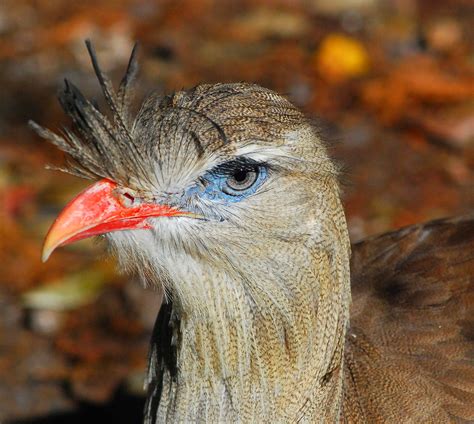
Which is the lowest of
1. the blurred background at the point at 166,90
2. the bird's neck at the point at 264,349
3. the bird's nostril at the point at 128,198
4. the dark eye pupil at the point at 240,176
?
the bird's neck at the point at 264,349

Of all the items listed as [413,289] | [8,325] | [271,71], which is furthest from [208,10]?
[413,289]

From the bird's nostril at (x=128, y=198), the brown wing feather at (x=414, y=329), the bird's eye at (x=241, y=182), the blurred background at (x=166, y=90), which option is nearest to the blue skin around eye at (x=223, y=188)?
the bird's eye at (x=241, y=182)

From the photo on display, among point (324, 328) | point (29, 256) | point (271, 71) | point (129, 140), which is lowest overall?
point (324, 328)

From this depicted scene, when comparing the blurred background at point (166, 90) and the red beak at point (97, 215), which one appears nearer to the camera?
Answer: the red beak at point (97, 215)

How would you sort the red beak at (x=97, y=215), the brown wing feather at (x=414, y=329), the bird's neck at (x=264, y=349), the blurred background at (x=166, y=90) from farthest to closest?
the blurred background at (x=166, y=90) → the brown wing feather at (x=414, y=329) → the bird's neck at (x=264, y=349) → the red beak at (x=97, y=215)

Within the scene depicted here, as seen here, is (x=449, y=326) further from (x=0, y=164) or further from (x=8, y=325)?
(x=0, y=164)

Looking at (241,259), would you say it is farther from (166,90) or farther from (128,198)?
(166,90)

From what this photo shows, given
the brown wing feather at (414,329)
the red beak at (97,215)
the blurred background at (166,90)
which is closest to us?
the red beak at (97,215)

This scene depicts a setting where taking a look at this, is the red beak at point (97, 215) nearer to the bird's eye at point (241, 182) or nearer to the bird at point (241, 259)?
the bird at point (241, 259)
